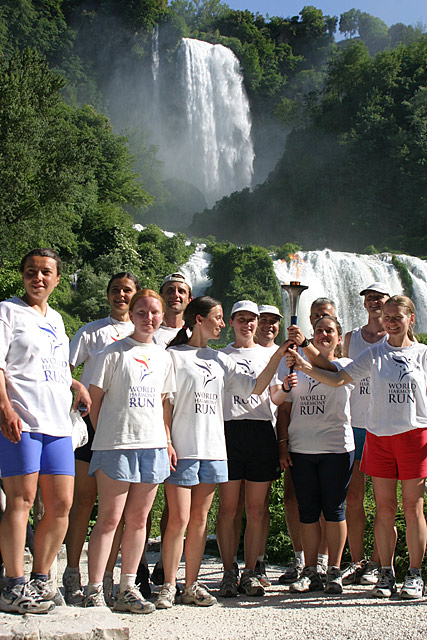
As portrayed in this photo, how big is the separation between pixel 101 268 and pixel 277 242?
70.1 feet

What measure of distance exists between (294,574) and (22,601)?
7.09 ft

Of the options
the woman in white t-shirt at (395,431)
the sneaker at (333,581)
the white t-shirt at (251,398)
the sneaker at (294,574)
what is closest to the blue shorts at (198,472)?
the white t-shirt at (251,398)

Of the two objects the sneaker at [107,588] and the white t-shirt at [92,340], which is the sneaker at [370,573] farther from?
A: the white t-shirt at [92,340]

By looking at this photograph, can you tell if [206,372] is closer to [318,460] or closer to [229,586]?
[318,460]

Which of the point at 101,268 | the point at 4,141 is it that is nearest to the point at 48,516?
the point at 4,141

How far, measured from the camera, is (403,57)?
2066 inches

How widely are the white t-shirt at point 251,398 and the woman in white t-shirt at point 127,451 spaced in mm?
712

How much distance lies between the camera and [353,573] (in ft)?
14.6

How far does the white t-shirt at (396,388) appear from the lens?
4.03 metres

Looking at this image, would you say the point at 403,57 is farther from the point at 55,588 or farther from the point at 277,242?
the point at 55,588

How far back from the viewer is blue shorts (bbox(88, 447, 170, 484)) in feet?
11.5

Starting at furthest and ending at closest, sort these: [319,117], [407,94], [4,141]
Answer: [319,117]
[407,94]
[4,141]

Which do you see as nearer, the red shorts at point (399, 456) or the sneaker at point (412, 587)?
the sneaker at point (412, 587)

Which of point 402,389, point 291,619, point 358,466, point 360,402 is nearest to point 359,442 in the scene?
point 358,466
